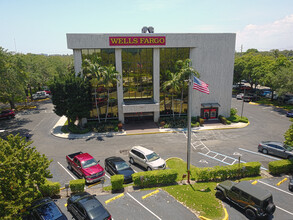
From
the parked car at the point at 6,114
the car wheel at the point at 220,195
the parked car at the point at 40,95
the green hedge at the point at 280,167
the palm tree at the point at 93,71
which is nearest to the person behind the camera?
the car wheel at the point at 220,195

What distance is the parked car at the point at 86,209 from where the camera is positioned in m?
12.7

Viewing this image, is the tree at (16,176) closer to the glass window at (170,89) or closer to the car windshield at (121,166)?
the car windshield at (121,166)

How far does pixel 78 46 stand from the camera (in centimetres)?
3058

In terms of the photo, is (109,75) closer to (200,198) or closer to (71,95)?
(71,95)

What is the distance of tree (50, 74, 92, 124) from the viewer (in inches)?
1183

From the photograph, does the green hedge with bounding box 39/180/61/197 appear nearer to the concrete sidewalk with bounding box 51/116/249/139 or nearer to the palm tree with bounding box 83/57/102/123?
the concrete sidewalk with bounding box 51/116/249/139

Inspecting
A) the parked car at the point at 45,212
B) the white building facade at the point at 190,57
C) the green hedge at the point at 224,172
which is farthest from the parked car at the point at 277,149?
the parked car at the point at 45,212

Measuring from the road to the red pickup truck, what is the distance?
79cm

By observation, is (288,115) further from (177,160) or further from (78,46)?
(78,46)

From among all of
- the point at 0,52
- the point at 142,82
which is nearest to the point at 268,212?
the point at 142,82

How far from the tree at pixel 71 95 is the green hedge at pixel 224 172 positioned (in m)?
19.2

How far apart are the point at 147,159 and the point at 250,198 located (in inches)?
379

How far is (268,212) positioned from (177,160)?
10449 millimetres

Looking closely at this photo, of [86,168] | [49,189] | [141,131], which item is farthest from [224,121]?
[49,189]
